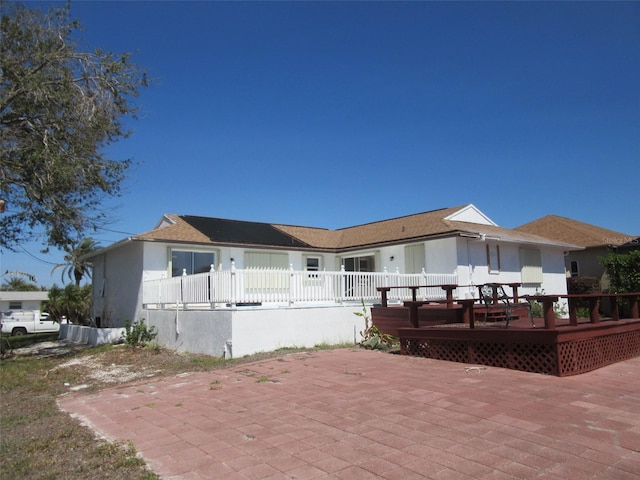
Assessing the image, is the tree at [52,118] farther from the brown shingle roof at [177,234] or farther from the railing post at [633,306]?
the railing post at [633,306]

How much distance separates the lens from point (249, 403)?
677 cm

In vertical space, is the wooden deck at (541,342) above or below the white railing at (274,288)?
below

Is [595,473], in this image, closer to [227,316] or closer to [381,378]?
[381,378]

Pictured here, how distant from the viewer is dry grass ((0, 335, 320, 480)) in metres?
4.52

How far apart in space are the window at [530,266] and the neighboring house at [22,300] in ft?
143

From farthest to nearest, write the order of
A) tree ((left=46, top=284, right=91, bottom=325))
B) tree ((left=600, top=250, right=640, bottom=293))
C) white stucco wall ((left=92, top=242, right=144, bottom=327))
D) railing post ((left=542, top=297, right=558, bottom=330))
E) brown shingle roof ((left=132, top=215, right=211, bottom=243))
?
tree ((left=46, top=284, right=91, bottom=325)), tree ((left=600, top=250, right=640, bottom=293)), white stucco wall ((left=92, top=242, right=144, bottom=327)), brown shingle roof ((left=132, top=215, right=211, bottom=243)), railing post ((left=542, top=297, right=558, bottom=330))

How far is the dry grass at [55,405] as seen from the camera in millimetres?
4520

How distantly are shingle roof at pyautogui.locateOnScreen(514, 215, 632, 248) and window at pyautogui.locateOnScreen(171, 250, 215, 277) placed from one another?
22049 millimetres

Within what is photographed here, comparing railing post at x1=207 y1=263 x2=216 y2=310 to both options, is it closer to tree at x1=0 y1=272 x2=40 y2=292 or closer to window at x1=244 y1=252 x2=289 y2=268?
window at x1=244 y1=252 x2=289 y2=268

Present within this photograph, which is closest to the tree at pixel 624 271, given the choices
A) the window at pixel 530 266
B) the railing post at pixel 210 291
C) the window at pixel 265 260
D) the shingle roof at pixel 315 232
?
the window at pixel 530 266

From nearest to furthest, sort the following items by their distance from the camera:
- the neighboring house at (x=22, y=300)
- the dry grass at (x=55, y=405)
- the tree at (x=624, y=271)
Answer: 1. the dry grass at (x=55, y=405)
2. the tree at (x=624, y=271)
3. the neighboring house at (x=22, y=300)

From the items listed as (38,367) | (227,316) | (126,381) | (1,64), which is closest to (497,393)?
(227,316)

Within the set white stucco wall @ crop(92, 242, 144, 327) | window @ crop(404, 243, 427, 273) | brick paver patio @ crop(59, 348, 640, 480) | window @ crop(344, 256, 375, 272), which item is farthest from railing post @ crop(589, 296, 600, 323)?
white stucco wall @ crop(92, 242, 144, 327)

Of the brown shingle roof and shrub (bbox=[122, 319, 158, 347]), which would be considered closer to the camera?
shrub (bbox=[122, 319, 158, 347])
